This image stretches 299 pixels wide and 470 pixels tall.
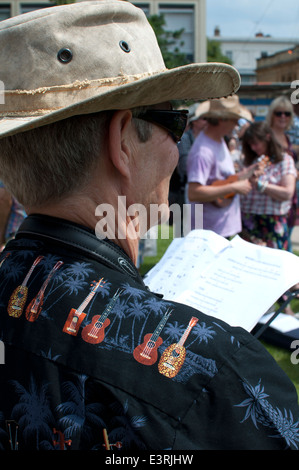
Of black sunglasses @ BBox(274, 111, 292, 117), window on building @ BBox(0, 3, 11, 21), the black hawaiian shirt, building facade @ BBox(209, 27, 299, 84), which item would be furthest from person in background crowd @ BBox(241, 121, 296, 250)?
building facade @ BBox(209, 27, 299, 84)

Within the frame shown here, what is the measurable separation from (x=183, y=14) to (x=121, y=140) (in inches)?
1264

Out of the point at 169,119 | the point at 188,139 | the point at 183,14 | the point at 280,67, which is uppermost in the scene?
the point at 280,67

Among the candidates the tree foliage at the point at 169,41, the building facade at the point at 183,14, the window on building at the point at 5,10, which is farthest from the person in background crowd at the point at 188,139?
the window on building at the point at 5,10

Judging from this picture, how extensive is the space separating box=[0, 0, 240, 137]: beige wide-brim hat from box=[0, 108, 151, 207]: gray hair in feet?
0.14

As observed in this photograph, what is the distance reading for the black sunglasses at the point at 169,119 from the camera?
1143mm

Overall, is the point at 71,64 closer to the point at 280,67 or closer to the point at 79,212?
the point at 79,212

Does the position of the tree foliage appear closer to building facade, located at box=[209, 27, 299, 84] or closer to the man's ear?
the man's ear

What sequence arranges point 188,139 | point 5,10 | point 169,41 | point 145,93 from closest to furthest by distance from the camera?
point 145,93 < point 188,139 < point 169,41 < point 5,10

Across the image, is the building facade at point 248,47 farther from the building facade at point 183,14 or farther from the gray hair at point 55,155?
the gray hair at point 55,155

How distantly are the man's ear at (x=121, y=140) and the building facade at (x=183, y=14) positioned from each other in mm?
28763

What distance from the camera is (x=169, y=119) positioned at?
3.91 feet

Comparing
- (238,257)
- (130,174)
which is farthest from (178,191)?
(130,174)

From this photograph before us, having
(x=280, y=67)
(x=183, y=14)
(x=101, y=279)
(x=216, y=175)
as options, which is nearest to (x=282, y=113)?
(x=216, y=175)
